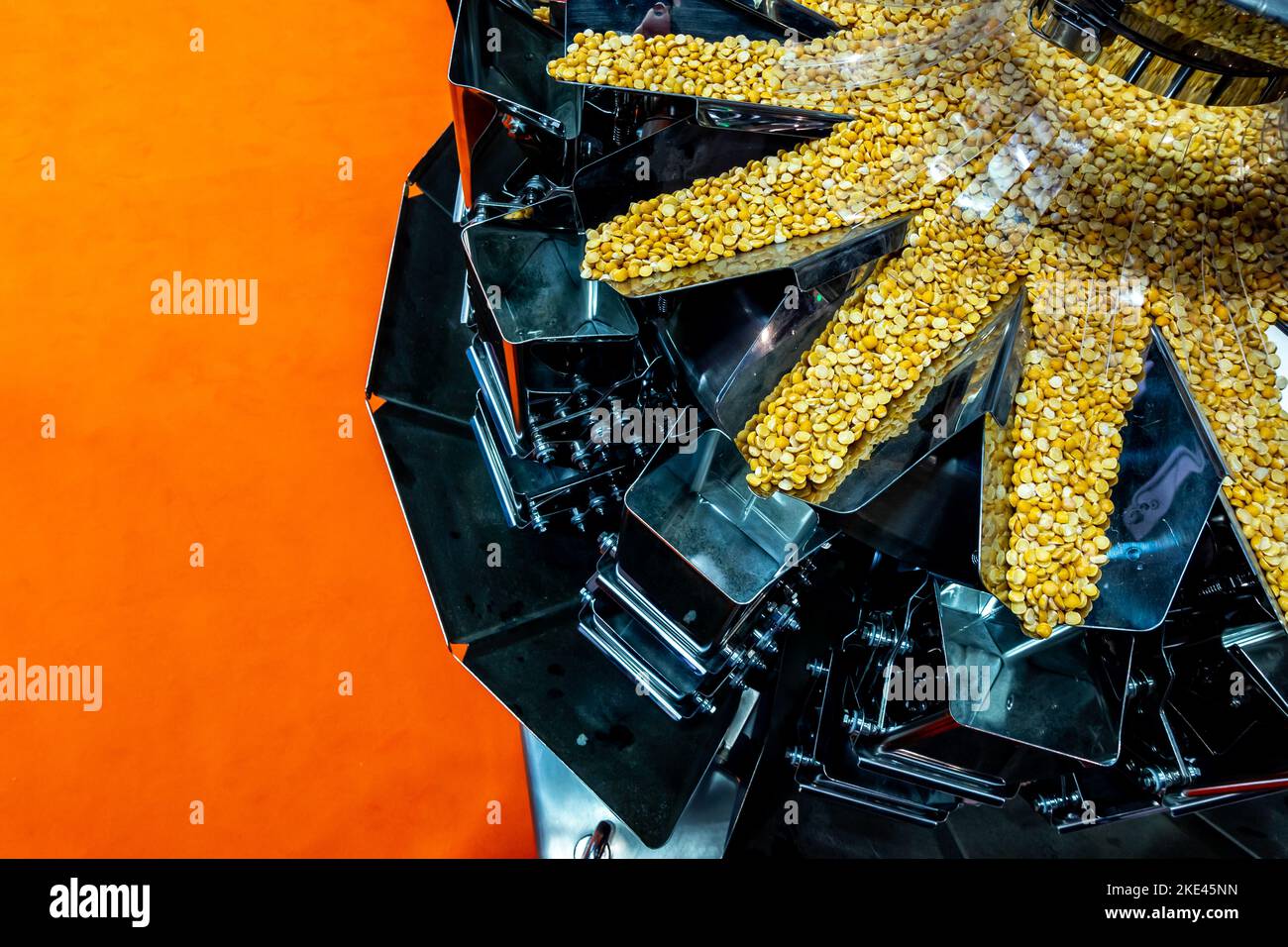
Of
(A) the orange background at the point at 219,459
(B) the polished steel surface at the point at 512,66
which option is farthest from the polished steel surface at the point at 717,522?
(A) the orange background at the point at 219,459

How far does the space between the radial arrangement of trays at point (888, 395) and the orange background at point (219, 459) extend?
55 cm

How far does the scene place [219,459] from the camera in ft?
8.07

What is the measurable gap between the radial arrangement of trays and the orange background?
55cm

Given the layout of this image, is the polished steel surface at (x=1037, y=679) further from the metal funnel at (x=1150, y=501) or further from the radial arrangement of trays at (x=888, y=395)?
the metal funnel at (x=1150, y=501)

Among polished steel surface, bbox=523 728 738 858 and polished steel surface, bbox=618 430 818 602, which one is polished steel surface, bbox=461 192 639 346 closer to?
polished steel surface, bbox=618 430 818 602

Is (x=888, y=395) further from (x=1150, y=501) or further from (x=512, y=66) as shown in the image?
(x=512, y=66)

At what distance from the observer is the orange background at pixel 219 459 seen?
2123mm

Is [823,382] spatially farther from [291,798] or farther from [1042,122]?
[291,798]

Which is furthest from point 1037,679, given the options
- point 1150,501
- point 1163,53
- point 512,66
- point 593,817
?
point 512,66

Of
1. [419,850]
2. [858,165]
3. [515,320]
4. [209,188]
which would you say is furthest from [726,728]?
[209,188]

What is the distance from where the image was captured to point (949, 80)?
52.6 inches

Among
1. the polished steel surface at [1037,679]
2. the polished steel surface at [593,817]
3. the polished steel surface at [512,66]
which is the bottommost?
the polished steel surface at [593,817]

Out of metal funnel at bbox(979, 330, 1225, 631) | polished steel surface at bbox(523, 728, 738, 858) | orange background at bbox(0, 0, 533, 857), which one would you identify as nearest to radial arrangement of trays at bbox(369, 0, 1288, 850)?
metal funnel at bbox(979, 330, 1225, 631)

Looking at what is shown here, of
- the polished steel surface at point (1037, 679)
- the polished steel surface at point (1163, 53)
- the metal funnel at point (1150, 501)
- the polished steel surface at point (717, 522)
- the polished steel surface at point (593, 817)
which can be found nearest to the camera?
the polished steel surface at point (1163, 53)
